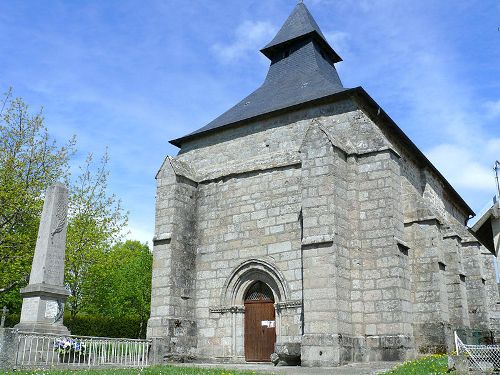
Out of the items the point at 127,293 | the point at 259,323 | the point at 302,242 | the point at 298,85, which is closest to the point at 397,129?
the point at 298,85

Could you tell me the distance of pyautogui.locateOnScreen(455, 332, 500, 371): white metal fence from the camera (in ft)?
26.6

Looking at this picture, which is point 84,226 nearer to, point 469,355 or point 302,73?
point 302,73

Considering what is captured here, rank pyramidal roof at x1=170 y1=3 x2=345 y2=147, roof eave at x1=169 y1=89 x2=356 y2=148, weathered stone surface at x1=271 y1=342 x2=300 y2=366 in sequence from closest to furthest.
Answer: weathered stone surface at x1=271 y1=342 x2=300 y2=366 → roof eave at x1=169 y1=89 x2=356 y2=148 → pyramidal roof at x1=170 y1=3 x2=345 y2=147

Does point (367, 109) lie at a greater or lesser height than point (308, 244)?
greater

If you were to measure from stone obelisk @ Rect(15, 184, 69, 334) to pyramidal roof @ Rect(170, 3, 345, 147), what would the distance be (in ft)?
19.5

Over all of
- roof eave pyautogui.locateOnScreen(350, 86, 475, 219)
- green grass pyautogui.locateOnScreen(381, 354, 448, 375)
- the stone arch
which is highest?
roof eave pyautogui.locateOnScreen(350, 86, 475, 219)

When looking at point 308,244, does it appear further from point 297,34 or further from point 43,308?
point 297,34

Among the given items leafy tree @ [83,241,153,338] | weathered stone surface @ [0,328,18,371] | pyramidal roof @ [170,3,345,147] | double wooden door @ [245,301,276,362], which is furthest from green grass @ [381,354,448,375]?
leafy tree @ [83,241,153,338]

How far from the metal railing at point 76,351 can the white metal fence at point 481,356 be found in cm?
664

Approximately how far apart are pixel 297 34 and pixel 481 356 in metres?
13.5

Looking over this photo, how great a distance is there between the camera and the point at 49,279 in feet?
32.9

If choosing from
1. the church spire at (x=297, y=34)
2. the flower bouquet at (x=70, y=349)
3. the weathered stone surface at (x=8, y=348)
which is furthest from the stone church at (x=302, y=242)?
the weathered stone surface at (x=8, y=348)

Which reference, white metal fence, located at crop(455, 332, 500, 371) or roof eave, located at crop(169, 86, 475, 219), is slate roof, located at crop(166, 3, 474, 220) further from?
white metal fence, located at crop(455, 332, 500, 371)

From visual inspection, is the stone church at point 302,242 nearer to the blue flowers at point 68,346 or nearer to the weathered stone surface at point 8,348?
the blue flowers at point 68,346
